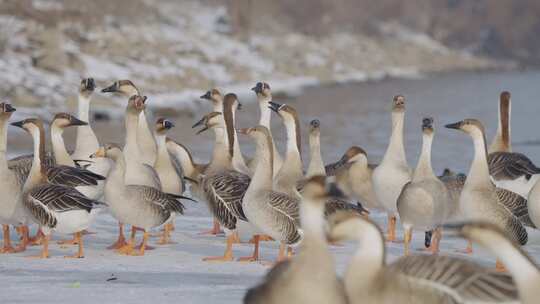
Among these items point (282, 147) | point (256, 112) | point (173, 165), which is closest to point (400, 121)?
point (173, 165)

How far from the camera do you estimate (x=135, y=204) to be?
9.38 m

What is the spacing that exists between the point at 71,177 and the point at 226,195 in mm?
1512

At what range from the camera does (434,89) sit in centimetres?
5056

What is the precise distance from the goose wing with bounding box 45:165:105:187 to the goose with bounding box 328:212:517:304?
4.46 m

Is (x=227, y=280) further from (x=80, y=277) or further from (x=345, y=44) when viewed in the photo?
Answer: (x=345, y=44)

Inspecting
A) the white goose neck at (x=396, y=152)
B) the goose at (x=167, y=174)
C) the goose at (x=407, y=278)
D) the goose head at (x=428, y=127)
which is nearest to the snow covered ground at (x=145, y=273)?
the goose at (x=167, y=174)

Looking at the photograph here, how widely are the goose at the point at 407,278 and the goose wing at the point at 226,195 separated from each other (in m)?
3.91

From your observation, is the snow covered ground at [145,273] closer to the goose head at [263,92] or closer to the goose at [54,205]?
the goose at [54,205]

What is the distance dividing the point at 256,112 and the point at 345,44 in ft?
142

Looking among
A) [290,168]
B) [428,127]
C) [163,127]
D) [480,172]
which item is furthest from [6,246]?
[480,172]

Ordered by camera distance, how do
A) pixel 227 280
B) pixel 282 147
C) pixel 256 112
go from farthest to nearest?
pixel 256 112 → pixel 282 147 → pixel 227 280

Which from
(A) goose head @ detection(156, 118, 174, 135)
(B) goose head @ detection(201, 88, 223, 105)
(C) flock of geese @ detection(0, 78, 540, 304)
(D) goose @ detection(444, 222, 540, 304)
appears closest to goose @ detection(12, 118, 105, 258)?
(C) flock of geese @ detection(0, 78, 540, 304)

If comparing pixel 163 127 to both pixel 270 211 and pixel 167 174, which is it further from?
pixel 270 211

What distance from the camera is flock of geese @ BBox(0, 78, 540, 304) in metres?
5.32
